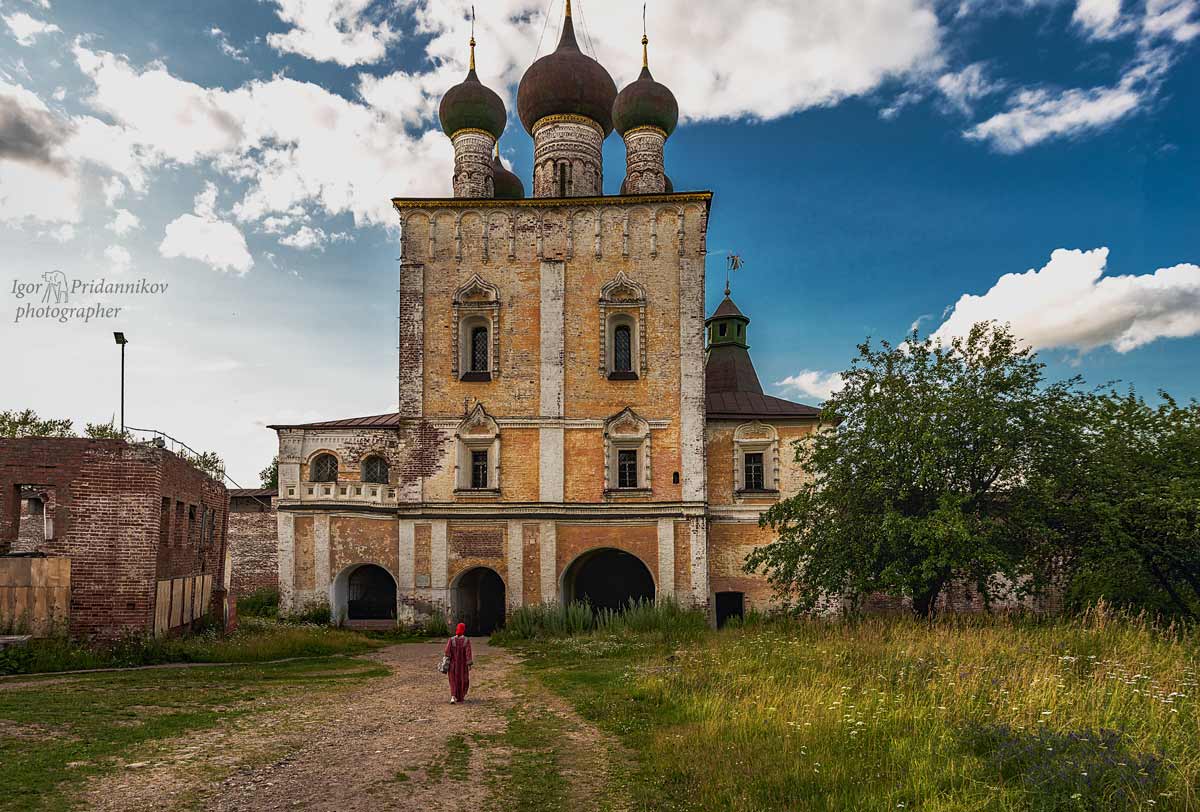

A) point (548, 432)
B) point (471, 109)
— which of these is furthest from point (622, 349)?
point (471, 109)

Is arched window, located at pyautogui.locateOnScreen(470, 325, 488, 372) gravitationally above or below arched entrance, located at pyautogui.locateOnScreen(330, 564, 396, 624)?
above

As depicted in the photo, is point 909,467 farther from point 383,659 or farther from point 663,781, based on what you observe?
point 383,659

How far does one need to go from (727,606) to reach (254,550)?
17.7 meters

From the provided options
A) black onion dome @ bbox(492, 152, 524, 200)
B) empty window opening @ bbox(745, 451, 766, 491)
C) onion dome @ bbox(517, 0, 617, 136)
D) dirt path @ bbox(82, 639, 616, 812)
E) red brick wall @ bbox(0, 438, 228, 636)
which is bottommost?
dirt path @ bbox(82, 639, 616, 812)

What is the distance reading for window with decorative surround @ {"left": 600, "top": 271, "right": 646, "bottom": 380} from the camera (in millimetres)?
23453

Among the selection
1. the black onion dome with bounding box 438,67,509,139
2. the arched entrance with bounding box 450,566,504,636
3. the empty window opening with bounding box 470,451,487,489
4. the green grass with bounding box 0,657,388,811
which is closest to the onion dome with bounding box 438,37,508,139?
the black onion dome with bounding box 438,67,509,139

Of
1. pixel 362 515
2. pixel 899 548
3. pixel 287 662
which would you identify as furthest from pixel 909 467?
pixel 362 515

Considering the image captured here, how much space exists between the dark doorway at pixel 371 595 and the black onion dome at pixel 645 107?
16.7m

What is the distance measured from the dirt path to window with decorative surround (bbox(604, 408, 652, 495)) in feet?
36.9

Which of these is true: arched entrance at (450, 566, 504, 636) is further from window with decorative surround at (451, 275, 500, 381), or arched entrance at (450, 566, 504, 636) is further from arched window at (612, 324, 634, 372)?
arched window at (612, 324, 634, 372)

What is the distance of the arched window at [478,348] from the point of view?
24125 millimetres

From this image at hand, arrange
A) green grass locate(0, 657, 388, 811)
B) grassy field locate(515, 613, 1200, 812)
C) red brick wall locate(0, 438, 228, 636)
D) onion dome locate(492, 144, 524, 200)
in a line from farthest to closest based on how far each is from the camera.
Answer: onion dome locate(492, 144, 524, 200)
red brick wall locate(0, 438, 228, 636)
green grass locate(0, 657, 388, 811)
grassy field locate(515, 613, 1200, 812)

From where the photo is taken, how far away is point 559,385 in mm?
23312

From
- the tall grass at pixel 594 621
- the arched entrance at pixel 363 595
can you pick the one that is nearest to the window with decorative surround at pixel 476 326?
the arched entrance at pixel 363 595
